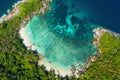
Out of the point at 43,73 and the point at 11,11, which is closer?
the point at 43,73

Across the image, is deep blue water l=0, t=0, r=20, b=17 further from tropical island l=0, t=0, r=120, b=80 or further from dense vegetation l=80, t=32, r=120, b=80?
dense vegetation l=80, t=32, r=120, b=80

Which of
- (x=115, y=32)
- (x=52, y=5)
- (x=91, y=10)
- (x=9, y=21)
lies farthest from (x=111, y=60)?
(x=9, y=21)

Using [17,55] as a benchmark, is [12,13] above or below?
above

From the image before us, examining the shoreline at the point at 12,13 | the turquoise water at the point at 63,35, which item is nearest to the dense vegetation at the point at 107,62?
the turquoise water at the point at 63,35

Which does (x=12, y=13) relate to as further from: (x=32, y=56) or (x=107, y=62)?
(x=107, y=62)

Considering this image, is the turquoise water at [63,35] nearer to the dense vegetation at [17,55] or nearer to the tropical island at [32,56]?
the tropical island at [32,56]

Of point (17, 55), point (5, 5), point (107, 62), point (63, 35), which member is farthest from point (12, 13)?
point (107, 62)

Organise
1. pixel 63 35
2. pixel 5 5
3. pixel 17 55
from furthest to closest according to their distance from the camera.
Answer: pixel 5 5 < pixel 63 35 < pixel 17 55

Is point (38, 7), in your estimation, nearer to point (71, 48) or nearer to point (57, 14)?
point (57, 14)
